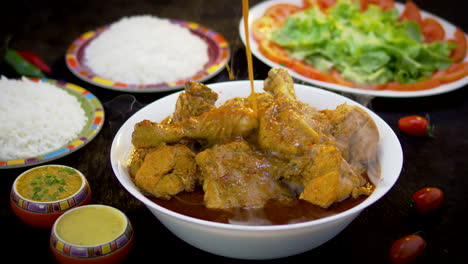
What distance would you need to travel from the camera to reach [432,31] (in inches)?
186

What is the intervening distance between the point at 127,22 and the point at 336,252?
327 cm

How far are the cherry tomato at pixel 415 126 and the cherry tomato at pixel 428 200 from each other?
0.74 m

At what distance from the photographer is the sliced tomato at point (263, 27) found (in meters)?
4.47

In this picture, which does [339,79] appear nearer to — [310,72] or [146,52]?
[310,72]

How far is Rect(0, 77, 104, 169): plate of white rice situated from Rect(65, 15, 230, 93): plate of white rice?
0.35 meters

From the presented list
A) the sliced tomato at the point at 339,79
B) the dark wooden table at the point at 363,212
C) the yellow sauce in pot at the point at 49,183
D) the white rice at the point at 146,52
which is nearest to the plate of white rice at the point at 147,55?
the white rice at the point at 146,52

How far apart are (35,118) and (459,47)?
3654 millimetres

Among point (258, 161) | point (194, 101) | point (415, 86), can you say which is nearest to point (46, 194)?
point (194, 101)

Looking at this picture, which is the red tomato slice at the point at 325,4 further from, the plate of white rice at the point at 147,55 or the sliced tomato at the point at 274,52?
the plate of white rice at the point at 147,55

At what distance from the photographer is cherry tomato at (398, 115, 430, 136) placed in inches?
130

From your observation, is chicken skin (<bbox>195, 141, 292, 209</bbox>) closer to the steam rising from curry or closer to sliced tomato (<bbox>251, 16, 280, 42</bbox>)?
the steam rising from curry

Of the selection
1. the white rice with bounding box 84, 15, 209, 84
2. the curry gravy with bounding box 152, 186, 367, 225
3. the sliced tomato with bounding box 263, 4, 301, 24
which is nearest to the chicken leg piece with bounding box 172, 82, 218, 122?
the curry gravy with bounding box 152, 186, 367, 225

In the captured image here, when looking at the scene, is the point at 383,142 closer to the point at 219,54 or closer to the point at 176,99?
the point at 176,99

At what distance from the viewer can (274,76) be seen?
8.81ft
